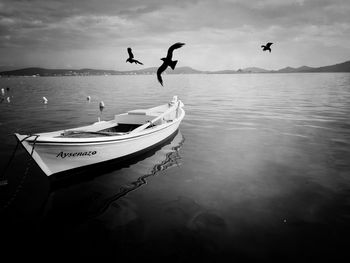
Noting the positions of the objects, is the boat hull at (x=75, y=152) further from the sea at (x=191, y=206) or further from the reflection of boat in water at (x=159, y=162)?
the reflection of boat in water at (x=159, y=162)

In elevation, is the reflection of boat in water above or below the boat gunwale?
below

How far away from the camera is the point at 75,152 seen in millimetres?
8891

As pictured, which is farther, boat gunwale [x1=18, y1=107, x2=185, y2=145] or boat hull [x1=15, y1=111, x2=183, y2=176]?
boat hull [x1=15, y1=111, x2=183, y2=176]

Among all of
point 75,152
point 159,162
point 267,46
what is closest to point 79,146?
point 75,152

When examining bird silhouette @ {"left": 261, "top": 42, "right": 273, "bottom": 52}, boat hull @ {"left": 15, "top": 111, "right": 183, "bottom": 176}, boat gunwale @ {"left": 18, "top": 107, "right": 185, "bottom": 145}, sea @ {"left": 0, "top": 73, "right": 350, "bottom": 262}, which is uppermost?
bird silhouette @ {"left": 261, "top": 42, "right": 273, "bottom": 52}

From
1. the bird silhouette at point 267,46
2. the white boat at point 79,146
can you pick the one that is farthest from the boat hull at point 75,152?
Result: the bird silhouette at point 267,46

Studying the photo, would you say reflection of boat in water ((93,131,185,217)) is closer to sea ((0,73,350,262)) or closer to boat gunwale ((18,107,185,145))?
sea ((0,73,350,262))

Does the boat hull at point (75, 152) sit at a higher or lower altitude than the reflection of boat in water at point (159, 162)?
higher

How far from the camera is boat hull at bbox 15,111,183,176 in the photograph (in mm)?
8289

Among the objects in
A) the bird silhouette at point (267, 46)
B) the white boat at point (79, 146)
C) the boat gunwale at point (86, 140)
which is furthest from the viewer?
the bird silhouette at point (267, 46)

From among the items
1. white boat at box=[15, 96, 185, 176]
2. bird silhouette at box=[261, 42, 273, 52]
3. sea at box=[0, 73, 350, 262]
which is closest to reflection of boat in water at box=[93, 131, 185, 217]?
sea at box=[0, 73, 350, 262]

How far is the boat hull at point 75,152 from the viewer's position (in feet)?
27.2

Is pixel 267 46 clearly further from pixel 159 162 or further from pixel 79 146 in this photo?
pixel 79 146

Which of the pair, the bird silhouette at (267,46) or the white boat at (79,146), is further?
the bird silhouette at (267,46)
